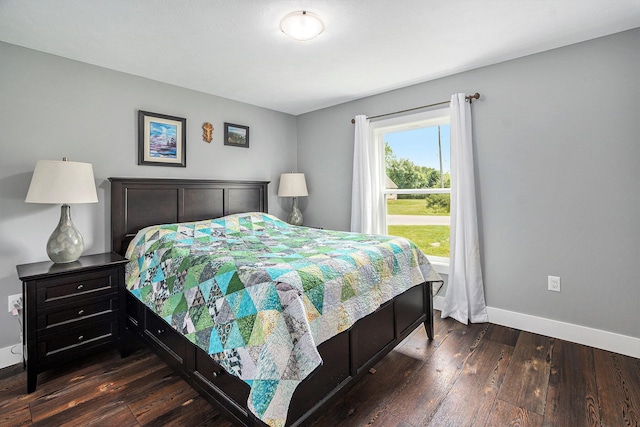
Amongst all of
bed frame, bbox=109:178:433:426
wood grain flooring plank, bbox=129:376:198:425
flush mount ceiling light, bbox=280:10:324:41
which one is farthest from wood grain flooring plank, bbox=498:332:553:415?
flush mount ceiling light, bbox=280:10:324:41

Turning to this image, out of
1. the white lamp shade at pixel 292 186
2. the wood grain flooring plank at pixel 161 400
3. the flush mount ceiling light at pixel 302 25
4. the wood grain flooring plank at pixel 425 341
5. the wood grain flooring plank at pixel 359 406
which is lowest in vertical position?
the wood grain flooring plank at pixel 359 406

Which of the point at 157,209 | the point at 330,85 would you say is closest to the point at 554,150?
the point at 330,85

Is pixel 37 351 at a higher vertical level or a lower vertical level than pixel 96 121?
lower

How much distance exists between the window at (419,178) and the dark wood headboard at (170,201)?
1616 mm

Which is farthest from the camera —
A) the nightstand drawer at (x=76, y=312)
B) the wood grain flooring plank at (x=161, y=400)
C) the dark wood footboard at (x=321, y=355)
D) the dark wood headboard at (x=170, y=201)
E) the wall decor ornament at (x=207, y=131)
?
the wall decor ornament at (x=207, y=131)

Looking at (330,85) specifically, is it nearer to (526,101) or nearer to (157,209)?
(526,101)

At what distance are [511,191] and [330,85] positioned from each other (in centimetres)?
201

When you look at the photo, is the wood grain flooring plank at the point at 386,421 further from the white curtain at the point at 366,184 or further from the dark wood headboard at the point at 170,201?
the dark wood headboard at the point at 170,201

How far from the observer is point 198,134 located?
3369 mm

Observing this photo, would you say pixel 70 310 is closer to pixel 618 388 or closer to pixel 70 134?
pixel 70 134

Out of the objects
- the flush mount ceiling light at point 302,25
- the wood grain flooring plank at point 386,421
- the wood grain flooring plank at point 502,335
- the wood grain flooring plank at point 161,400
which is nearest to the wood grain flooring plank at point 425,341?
the wood grain flooring plank at point 502,335

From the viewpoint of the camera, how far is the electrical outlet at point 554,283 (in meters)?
2.55

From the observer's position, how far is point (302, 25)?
203 cm

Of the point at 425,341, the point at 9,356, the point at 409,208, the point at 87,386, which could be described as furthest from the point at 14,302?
the point at 409,208
